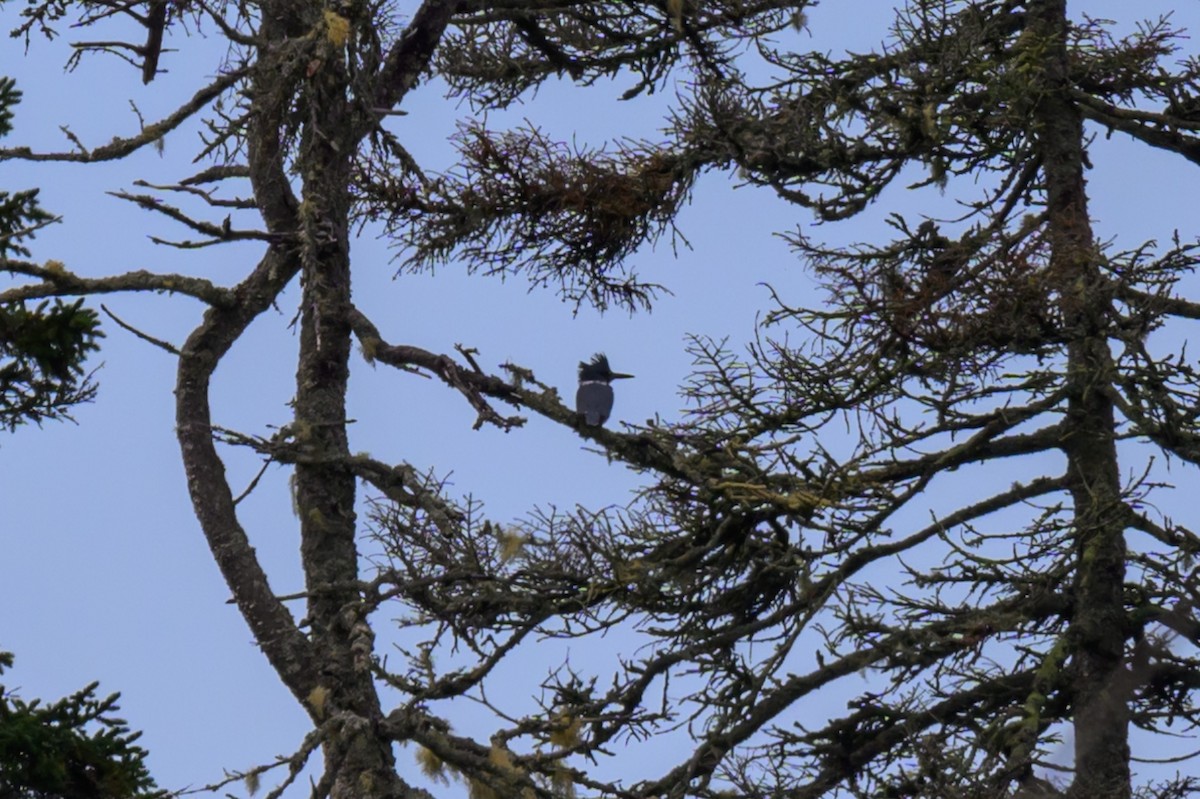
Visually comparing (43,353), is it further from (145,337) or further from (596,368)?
(596,368)

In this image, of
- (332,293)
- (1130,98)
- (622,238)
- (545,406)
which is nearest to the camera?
(545,406)

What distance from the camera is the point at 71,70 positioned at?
8.98 m

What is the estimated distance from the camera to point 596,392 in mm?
9820

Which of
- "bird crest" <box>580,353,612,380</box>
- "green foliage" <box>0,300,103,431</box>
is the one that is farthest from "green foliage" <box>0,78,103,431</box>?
"bird crest" <box>580,353,612,380</box>

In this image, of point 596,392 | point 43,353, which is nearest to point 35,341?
point 43,353

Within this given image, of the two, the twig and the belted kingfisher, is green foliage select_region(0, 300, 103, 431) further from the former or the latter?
the belted kingfisher

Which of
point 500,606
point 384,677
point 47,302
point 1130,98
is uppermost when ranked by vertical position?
point 1130,98

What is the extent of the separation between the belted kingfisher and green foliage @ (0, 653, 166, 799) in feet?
11.5

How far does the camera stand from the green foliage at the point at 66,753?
7090mm

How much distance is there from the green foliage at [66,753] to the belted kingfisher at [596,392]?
3.50 m

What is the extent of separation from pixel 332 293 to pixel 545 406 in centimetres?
157

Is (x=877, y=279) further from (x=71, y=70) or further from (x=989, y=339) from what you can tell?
(x=71, y=70)

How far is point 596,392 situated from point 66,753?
13.2 ft

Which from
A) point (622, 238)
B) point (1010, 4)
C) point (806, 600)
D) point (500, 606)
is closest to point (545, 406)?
point (500, 606)
